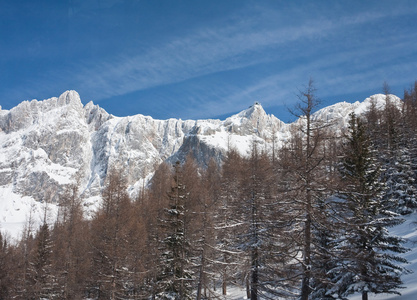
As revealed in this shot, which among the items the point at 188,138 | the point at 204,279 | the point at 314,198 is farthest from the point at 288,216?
the point at 188,138

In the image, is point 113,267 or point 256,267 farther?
point 113,267

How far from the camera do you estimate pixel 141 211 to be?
4397 centimetres

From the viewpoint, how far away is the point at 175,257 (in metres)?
25.4

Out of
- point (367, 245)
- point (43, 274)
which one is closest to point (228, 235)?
point (367, 245)

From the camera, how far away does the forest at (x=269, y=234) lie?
12758 mm

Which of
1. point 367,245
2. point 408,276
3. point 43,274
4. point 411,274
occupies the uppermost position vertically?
point 367,245

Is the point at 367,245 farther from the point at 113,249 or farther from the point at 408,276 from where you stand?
the point at 113,249

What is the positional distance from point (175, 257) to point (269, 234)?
7.83 meters

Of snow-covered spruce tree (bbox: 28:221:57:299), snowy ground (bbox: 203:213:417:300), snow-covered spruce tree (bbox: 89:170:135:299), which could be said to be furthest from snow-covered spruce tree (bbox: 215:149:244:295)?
snow-covered spruce tree (bbox: 28:221:57:299)

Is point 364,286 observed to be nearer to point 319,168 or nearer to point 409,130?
point 319,168

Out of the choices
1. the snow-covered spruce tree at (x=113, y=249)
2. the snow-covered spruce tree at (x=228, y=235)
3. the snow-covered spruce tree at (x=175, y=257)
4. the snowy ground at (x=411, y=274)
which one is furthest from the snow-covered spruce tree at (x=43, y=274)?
the snowy ground at (x=411, y=274)

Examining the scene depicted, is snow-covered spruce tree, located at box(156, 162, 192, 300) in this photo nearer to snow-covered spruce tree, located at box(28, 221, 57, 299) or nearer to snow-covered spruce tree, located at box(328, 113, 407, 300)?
snow-covered spruce tree, located at box(328, 113, 407, 300)

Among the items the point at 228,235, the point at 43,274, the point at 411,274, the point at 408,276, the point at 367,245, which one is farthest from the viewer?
the point at 43,274

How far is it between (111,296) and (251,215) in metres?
14.1
